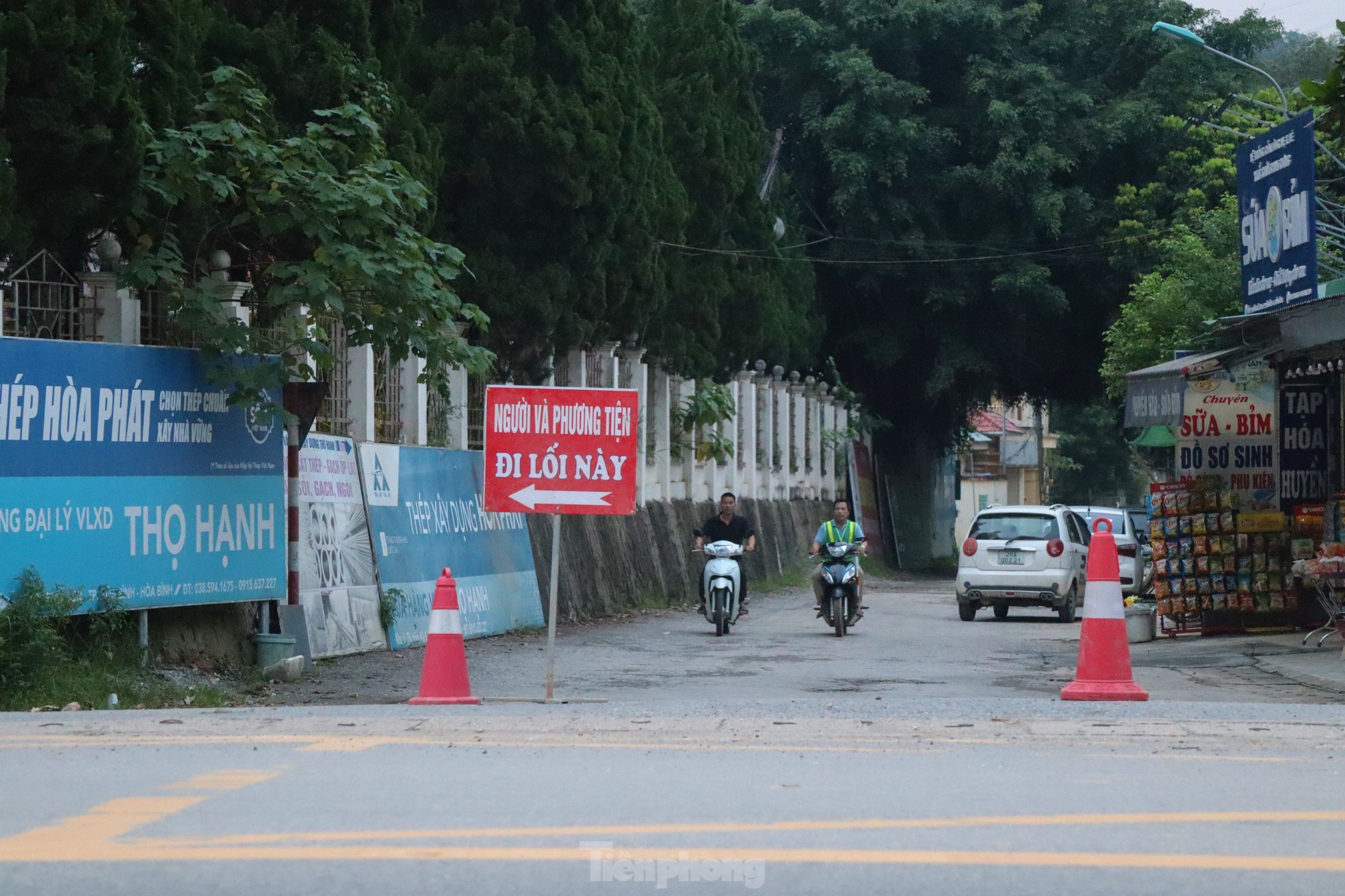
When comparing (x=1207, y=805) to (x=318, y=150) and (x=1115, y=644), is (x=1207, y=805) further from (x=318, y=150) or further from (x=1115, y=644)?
(x=318, y=150)

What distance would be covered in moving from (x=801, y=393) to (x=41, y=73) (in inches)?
1188

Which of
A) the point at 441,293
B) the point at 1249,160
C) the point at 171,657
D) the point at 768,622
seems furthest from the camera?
the point at 768,622

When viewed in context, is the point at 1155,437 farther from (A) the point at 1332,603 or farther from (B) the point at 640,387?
(A) the point at 1332,603

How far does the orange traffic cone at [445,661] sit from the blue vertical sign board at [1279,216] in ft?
29.2

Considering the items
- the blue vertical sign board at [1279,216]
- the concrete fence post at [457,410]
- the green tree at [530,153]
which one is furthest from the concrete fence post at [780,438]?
the blue vertical sign board at [1279,216]

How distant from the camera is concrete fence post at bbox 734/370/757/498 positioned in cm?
3512

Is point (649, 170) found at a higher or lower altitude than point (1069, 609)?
higher

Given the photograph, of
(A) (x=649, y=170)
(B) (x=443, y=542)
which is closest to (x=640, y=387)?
(A) (x=649, y=170)

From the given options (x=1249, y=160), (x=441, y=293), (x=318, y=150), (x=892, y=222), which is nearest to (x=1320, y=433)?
(x=1249, y=160)

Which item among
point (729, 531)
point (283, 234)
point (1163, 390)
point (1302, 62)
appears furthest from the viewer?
point (1302, 62)

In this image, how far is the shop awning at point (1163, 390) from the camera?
16547 millimetres

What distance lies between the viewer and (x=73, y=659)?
1188cm

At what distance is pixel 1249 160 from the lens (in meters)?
17.8

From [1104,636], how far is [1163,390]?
6554 millimetres
